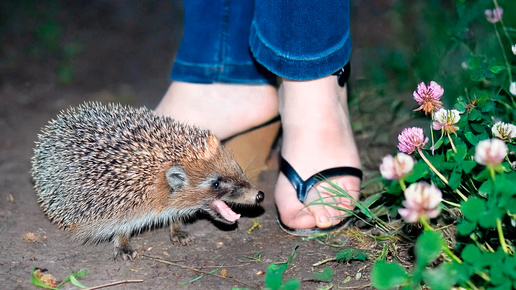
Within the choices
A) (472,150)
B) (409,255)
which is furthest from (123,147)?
(472,150)

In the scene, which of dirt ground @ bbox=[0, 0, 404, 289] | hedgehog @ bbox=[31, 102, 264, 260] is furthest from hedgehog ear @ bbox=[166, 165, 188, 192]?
dirt ground @ bbox=[0, 0, 404, 289]

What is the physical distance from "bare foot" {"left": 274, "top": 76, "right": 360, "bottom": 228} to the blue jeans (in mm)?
247

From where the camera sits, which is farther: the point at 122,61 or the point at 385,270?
the point at 122,61

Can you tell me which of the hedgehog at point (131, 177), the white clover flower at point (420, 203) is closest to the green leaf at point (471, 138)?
the white clover flower at point (420, 203)

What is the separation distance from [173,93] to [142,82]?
7.32 ft

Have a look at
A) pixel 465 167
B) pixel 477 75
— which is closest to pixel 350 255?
pixel 465 167

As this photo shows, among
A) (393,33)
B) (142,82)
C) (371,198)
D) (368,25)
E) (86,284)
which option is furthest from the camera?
(368,25)

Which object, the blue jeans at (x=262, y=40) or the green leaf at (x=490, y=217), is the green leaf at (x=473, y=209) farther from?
the blue jeans at (x=262, y=40)

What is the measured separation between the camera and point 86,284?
2811 millimetres

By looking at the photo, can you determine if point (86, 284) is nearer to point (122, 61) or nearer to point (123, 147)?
point (123, 147)

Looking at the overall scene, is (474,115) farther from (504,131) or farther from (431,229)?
(431,229)

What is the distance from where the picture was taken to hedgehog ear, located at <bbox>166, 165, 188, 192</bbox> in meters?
3.37

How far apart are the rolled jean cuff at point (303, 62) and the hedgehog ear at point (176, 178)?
80cm

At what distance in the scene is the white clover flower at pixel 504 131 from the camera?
2.73m
